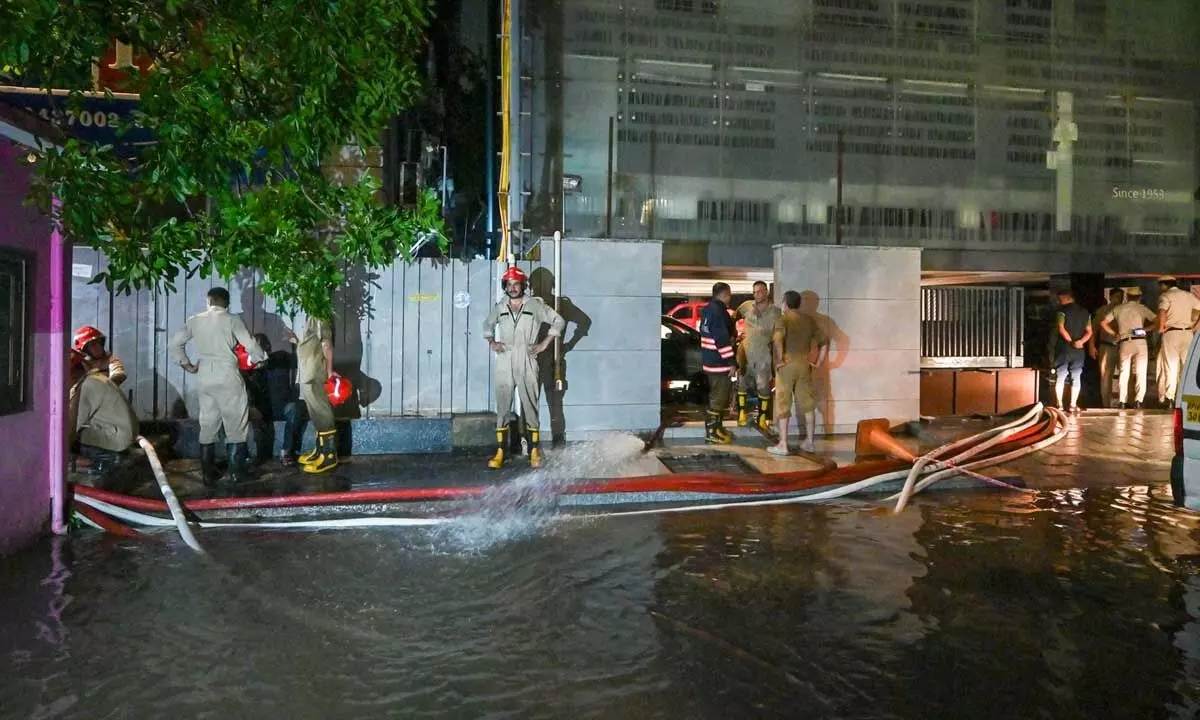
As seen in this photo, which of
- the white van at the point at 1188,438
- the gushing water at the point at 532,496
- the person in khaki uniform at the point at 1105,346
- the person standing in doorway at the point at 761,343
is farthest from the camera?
the person in khaki uniform at the point at 1105,346

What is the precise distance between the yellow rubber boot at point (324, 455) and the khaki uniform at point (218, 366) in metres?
0.80

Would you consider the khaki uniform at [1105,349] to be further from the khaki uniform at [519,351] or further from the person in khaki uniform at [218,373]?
the person in khaki uniform at [218,373]

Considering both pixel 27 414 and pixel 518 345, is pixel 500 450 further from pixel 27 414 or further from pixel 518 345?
pixel 27 414

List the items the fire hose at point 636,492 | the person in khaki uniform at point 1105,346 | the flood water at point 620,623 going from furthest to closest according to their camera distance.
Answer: the person in khaki uniform at point 1105,346 → the fire hose at point 636,492 → the flood water at point 620,623

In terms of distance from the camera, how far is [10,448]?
6.42 m

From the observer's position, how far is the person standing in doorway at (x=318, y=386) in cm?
915

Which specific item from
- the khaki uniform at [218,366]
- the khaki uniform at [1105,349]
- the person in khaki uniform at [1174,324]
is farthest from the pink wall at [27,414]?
the person in khaki uniform at [1174,324]

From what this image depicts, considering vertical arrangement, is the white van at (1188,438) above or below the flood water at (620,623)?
above

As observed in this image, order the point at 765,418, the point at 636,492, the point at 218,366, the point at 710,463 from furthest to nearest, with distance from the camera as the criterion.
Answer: the point at 765,418 < the point at 710,463 < the point at 218,366 < the point at 636,492

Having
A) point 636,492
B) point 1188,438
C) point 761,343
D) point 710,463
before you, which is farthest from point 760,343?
point 1188,438

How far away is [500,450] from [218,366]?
2772mm

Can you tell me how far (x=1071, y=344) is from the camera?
521 inches

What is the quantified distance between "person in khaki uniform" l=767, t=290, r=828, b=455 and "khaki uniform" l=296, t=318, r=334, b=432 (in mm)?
4758

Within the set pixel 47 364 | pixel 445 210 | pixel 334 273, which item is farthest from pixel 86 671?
pixel 445 210
